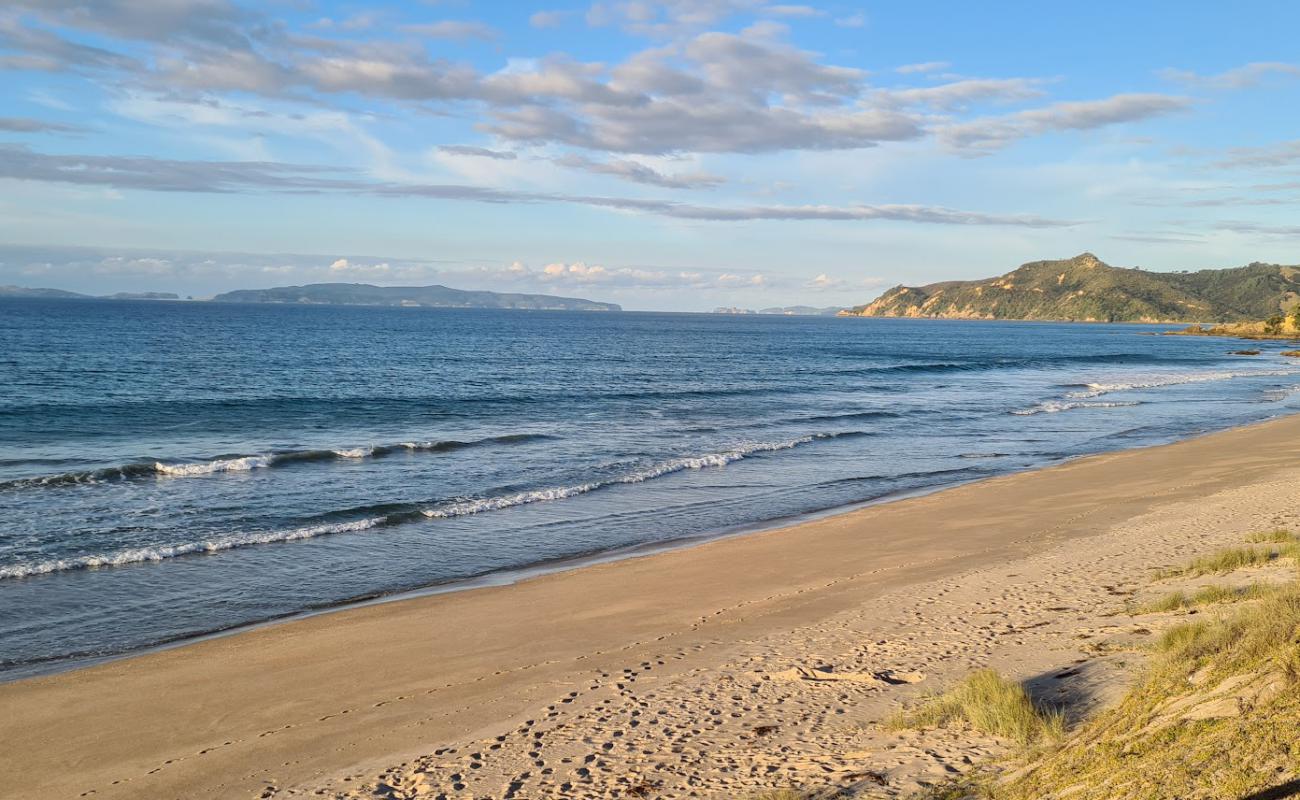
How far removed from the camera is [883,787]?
6473 millimetres

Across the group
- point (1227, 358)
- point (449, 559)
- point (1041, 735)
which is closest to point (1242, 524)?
point (1041, 735)

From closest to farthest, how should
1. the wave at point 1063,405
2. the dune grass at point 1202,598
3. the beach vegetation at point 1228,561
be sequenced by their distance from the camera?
the dune grass at point 1202,598
the beach vegetation at point 1228,561
the wave at point 1063,405

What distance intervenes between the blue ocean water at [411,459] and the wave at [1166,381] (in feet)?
2.11

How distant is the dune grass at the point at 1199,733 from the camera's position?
4695mm

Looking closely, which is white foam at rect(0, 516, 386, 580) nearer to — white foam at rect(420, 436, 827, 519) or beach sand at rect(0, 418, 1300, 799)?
white foam at rect(420, 436, 827, 519)

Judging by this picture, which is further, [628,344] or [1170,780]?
[628,344]

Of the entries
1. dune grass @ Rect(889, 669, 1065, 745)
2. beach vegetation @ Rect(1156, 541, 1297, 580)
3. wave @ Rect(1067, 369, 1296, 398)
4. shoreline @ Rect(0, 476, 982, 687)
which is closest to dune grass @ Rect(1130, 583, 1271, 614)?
beach vegetation @ Rect(1156, 541, 1297, 580)

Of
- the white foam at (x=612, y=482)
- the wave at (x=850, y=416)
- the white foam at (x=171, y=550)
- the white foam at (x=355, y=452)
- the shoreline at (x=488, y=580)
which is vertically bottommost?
the shoreline at (x=488, y=580)

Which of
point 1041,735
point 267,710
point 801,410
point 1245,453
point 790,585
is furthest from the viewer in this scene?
point 801,410

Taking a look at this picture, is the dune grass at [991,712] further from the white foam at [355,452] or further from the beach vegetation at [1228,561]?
the white foam at [355,452]

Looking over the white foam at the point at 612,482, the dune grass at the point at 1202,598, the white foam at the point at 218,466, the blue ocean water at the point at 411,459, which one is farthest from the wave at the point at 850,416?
the dune grass at the point at 1202,598

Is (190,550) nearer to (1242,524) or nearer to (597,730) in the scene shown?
(597,730)

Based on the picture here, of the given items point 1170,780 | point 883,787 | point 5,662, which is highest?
point 1170,780

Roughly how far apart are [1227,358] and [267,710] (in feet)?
331
